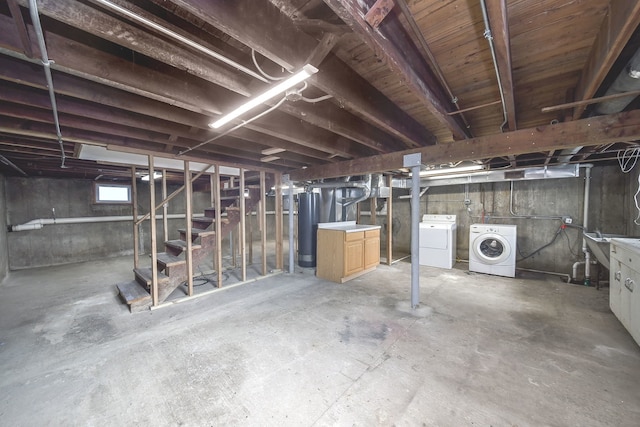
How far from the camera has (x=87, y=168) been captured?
438 centimetres

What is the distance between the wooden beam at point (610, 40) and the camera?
941mm

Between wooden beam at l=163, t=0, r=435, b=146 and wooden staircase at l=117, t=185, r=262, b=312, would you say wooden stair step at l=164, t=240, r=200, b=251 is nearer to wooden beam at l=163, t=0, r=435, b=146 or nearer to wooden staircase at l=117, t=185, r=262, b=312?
wooden staircase at l=117, t=185, r=262, b=312

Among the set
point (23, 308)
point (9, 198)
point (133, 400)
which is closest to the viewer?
point (133, 400)

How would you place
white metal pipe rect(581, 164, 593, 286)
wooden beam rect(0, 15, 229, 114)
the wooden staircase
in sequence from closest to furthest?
wooden beam rect(0, 15, 229, 114) → the wooden staircase → white metal pipe rect(581, 164, 593, 286)

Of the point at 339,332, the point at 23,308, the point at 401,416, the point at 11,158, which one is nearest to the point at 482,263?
the point at 339,332

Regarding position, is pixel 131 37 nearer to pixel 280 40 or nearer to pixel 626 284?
pixel 280 40

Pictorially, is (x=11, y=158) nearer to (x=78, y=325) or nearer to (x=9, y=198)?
(x=9, y=198)

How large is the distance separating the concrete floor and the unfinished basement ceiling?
1.87 metres

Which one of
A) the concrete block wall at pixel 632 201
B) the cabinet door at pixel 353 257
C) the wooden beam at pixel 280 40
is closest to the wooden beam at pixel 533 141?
the wooden beam at pixel 280 40

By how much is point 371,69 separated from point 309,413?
2.26m

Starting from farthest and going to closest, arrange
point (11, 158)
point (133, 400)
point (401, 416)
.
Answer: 1. point (11, 158)
2. point (133, 400)
3. point (401, 416)

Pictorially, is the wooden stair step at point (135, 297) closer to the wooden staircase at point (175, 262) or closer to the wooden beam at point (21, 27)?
the wooden staircase at point (175, 262)

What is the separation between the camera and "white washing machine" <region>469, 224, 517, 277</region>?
4.20m

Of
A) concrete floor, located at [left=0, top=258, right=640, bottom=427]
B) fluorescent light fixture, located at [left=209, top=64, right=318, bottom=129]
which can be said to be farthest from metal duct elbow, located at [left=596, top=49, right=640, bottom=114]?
concrete floor, located at [left=0, top=258, right=640, bottom=427]
